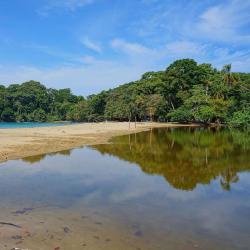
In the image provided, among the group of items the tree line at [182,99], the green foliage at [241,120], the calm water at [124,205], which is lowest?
the calm water at [124,205]

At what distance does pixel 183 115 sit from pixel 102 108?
3785 cm

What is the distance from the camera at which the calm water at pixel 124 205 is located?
6957 millimetres

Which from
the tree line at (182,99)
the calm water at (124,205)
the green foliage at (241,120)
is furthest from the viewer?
the tree line at (182,99)

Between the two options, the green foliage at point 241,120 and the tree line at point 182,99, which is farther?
the tree line at point 182,99

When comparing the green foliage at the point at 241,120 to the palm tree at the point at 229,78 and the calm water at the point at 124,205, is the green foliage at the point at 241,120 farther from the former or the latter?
the calm water at the point at 124,205

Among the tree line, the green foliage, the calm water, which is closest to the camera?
the calm water

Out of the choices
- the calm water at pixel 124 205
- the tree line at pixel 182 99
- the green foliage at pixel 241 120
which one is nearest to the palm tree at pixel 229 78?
the tree line at pixel 182 99

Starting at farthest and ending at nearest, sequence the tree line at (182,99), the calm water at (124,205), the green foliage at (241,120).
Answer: the tree line at (182,99) < the green foliage at (241,120) < the calm water at (124,205)

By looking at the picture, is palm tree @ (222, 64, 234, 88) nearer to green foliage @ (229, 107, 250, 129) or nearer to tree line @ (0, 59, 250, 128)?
tree line @ (0, 59, 250, 128)

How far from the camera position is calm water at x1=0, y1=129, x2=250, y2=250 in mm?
6957

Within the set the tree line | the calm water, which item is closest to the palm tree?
the tree line

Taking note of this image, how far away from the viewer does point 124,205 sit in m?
9.68

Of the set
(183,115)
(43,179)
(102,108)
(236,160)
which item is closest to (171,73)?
(183,115)

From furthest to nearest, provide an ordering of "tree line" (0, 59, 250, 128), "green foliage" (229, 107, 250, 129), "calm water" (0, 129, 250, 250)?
"tree line" (0, 59, 250, 128) → "green foliage" (229, 107, 250, 129) → "calm water" (0, 129, 250, 250)
